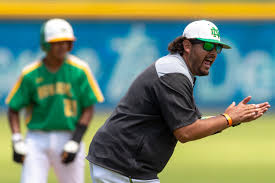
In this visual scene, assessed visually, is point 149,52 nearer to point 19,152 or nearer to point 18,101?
point 18,101

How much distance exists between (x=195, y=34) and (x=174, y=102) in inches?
22.6

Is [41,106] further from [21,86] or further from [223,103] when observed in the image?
[223,103]

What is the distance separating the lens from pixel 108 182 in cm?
514

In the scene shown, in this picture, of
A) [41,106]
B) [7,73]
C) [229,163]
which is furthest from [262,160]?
[7,73]

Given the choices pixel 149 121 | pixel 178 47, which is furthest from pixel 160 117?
pixel 178 47

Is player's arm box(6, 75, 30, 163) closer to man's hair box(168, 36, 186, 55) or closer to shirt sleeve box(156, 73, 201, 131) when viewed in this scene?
man's hair box(168, 36, 186, 55)

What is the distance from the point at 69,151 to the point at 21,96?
27.9 inches

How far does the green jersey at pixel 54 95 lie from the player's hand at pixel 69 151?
171 mm

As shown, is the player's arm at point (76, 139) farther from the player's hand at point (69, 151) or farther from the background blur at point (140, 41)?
the background blur at point (140, 41)

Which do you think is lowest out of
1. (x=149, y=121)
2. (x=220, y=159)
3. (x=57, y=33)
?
(x=220, y=159)

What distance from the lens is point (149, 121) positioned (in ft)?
16.5

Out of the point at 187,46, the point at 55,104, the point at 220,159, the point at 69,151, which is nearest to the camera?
the point at 187,46

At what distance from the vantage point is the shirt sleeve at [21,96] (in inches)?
260

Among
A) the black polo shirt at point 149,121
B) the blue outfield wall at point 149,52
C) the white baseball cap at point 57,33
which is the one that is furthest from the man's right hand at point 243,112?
the blue outfield wall at point 149,52
